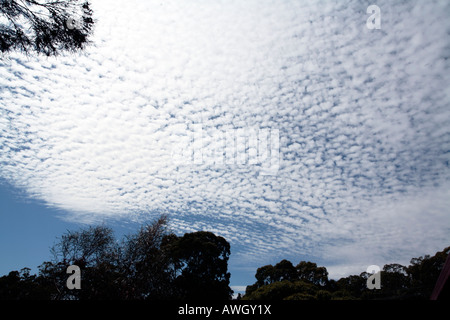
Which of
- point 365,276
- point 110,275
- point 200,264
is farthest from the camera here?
point 365,276

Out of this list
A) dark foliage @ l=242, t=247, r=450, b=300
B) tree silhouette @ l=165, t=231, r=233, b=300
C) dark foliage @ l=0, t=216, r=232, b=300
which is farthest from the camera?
dark foliage @ l=242, t=247, r=450, b=300

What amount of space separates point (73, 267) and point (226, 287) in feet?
52.1

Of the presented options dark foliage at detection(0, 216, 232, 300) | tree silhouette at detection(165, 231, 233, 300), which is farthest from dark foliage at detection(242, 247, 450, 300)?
dark foliage at detection(0, 216, 232, 300)

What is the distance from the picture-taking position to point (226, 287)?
27828 millimetres

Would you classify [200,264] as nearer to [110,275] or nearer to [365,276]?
[110,275]

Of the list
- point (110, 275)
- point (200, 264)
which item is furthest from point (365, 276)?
point (110, 275)

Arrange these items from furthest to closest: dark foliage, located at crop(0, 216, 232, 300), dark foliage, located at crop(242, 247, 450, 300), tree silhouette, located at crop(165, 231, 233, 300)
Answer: dark foliage, located at crop(242, 247, 450, 300) < tree silhouette, located at crop(165, 231, 233, 300) < dark foliage, located at crop(0, 216, 232, 300)

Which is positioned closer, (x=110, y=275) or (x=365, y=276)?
(x=110, y=275)

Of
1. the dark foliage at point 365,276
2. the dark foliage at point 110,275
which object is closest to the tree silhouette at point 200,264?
the dark foliage at point 110,275

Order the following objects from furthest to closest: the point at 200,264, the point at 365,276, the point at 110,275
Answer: the point at 365,276 < the point at 200,264 < the point at 110,275

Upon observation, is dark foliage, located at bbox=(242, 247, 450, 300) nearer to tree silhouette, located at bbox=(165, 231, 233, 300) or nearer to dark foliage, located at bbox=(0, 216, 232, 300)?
tree silhouette, located at bbox=(165, 231, 233, 300)

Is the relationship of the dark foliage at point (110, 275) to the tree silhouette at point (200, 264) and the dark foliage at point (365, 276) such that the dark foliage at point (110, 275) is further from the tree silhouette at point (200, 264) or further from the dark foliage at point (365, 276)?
the dark foliage at point (365, 276)
